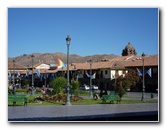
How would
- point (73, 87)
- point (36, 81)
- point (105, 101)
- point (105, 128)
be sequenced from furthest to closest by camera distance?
point (36, 81)
point (73, 87)
point (105, 101)
point (105, 128)

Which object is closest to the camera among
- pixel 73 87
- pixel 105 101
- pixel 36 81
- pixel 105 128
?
pixel 105 128

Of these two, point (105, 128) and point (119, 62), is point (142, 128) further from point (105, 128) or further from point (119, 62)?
point (119, 62)

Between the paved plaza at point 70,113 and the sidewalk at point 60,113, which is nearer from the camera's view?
the paved plaza at point 70,113

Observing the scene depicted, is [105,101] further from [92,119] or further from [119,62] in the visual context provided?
[119,62]

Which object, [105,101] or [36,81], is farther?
[36,81]

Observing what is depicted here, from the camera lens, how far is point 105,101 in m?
17.1

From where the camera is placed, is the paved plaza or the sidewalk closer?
the paved plaza
